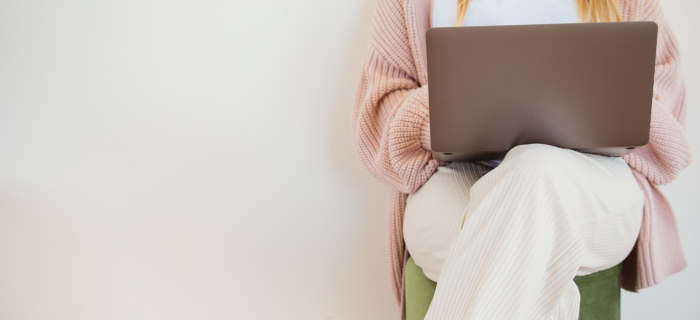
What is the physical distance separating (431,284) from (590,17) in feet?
1.98

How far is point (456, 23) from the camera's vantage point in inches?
36.3

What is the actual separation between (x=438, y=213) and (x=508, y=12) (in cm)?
48

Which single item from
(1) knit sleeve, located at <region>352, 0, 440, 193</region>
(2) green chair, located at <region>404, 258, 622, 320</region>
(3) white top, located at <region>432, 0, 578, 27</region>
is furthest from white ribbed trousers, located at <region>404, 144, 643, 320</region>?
(3) white top, located at <region>432, 0, 578, 27</region>

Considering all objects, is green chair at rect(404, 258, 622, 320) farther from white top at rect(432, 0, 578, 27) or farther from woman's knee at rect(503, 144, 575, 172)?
white top at rect(432, 0, 578, 27)

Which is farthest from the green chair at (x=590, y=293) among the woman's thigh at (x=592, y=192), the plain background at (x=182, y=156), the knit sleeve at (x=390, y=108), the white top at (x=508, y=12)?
the white top at (x=508, y=12)

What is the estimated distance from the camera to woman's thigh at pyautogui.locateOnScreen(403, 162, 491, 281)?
635mm

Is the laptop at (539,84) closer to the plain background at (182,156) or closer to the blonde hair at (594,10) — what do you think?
the blonde hair at (594,10)

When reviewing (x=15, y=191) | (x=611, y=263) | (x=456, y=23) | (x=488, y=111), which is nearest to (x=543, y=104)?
(x=488, y=111)

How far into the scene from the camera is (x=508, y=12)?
3.02 ft

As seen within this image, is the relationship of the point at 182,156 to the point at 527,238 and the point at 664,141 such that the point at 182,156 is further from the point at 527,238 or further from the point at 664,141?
the point at 664,141

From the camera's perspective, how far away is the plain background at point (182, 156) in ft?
3.32

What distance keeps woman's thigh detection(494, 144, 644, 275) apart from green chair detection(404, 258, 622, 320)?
0.03 m

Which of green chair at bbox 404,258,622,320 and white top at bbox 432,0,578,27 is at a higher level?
white top at bbox 432,0,578,27

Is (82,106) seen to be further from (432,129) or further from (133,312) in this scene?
(432,129)
